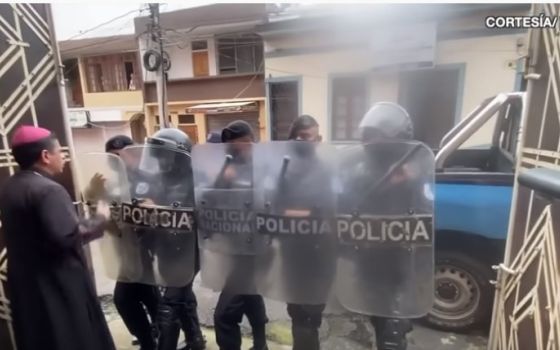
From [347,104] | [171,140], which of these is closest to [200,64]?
[347,104]

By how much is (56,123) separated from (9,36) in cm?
53

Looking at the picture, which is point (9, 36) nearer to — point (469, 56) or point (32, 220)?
point (32, 220)

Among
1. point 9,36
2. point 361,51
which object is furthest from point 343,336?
point 361,51

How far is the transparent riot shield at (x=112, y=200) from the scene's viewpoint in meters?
1.94

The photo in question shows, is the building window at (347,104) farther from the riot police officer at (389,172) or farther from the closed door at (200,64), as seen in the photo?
the closed door at (200,64)

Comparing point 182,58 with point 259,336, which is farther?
point 182,58

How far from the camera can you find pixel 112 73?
1299cm

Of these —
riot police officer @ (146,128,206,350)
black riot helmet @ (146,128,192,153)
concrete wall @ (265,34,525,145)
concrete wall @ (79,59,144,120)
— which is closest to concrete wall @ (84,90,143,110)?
concrete wall @ (79,59,144,120)

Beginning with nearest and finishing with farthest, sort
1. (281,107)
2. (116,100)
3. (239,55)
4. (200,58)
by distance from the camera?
(281,107)
(239,55)
(200,58)
(116,100)

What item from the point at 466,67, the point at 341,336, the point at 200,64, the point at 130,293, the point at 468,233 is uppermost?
the point at 200,64

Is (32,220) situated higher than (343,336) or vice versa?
(32,220)

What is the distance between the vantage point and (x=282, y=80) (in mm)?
7840

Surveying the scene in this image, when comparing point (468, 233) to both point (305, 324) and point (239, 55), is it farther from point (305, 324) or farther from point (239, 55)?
point (239, 55)

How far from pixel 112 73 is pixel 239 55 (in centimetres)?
579
